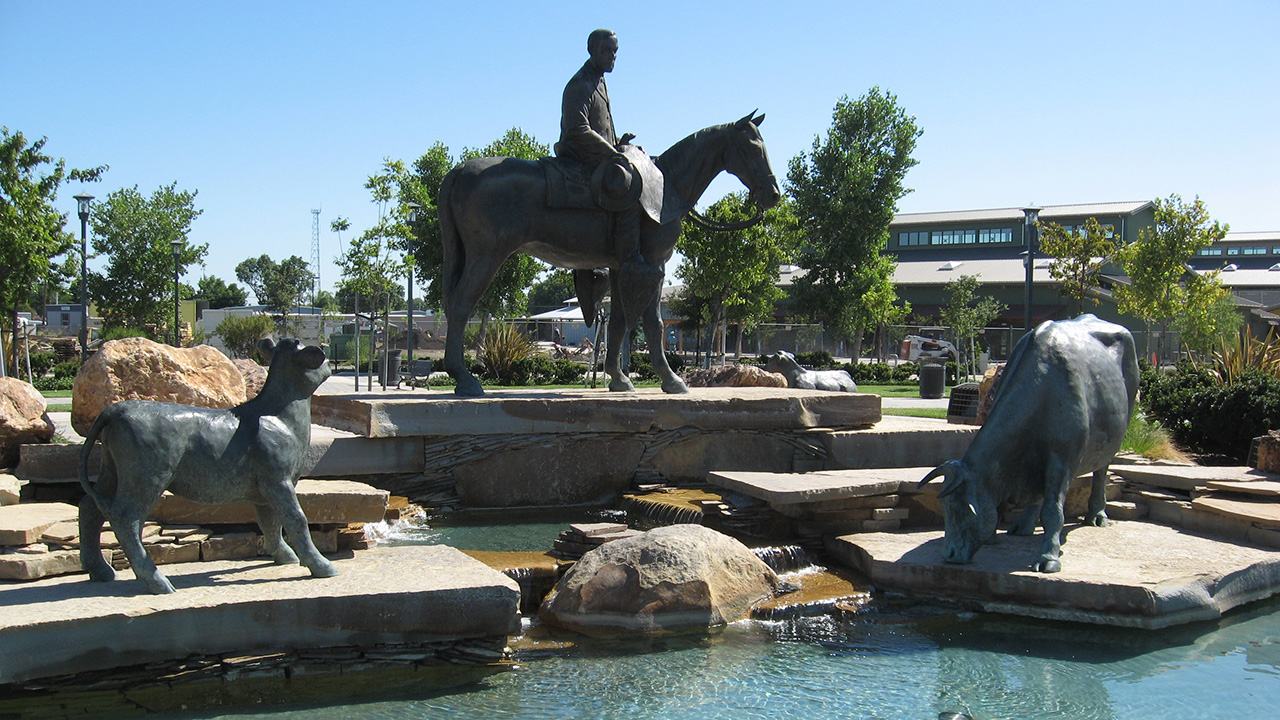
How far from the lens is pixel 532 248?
793 centimetres

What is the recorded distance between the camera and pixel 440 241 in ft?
107

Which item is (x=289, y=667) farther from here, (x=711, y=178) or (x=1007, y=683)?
(x=711, y=178)

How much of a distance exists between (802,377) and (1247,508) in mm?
6891

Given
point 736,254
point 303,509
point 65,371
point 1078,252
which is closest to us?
point 303,509

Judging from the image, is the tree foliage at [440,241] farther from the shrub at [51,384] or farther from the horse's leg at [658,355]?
the horse's leg at [658,355]

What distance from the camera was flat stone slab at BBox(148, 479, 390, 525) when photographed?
526 cm

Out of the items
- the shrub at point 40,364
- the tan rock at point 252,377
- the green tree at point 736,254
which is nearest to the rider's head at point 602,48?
the tan rock at point 252,377

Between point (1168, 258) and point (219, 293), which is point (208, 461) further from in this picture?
point (219, 293)

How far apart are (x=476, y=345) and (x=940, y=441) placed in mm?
27743

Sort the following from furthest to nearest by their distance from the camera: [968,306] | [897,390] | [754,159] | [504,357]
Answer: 1. [968,306]
2. [897,390]
3. [504,357]
4. [754,159]

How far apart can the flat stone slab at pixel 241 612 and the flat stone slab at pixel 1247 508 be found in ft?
17.2

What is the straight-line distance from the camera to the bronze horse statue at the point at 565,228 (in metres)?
7.51

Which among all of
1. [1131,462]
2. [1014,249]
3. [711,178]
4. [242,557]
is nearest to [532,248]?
[711,178]

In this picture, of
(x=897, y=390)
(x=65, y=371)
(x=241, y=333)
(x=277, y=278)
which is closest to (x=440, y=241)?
(x=241, y=333)
